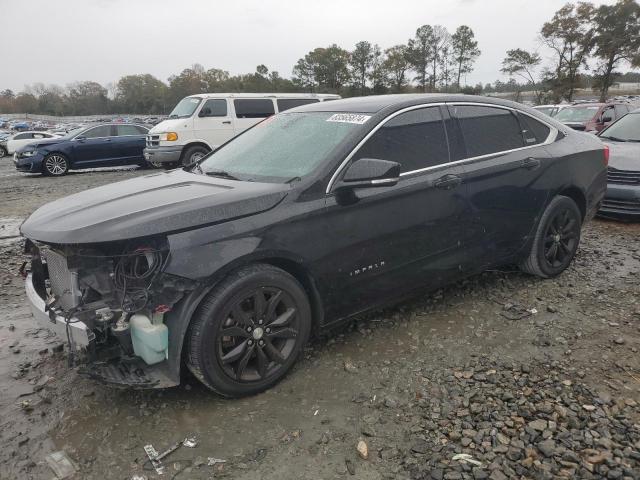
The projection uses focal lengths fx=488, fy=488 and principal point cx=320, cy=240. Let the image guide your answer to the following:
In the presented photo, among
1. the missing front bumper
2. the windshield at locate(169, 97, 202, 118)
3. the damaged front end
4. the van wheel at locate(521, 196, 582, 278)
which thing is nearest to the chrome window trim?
the van wheel at locate(521, 196, 582, 278)

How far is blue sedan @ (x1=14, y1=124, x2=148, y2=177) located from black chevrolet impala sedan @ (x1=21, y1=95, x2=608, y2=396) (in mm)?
12301

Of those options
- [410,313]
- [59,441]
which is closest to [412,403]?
[410,313]

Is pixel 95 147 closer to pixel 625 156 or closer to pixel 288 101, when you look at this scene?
pixel 288 101

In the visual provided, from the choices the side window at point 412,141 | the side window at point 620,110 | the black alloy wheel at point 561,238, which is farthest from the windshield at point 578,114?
the side window at point 412,141

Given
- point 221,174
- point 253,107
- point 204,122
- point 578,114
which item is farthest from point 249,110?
point 221,174

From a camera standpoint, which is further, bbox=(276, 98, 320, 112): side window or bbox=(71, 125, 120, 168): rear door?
bbox=(71, 125, 120, 168): rear door

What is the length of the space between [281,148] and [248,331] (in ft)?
4.52

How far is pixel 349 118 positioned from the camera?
3418mm

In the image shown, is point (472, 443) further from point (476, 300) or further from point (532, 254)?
point (532, 254)

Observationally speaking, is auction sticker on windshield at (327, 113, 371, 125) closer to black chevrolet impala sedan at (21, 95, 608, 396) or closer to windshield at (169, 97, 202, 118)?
black chevrolet impala sedan at (21, 95, 608, 396)

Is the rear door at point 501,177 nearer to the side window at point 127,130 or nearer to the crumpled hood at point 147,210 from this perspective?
the crumpled hood at point 147,210

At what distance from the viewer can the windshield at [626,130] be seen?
285 inches

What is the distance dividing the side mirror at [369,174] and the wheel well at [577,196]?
7.40 ft

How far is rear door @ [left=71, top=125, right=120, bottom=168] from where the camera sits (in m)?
14.5
